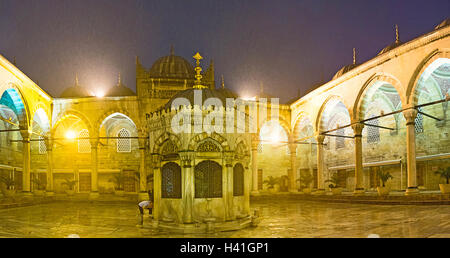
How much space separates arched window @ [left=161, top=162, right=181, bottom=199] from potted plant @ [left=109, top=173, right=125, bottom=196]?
14.4 metres

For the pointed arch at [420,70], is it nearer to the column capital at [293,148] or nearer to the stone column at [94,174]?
the column capital at [293,148]

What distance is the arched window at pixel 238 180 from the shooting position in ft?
27.5

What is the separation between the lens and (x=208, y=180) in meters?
7.88

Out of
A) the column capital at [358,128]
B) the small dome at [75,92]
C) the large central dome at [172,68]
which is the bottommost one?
the column capital at [358,128]

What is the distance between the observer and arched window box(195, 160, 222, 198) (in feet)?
25.6

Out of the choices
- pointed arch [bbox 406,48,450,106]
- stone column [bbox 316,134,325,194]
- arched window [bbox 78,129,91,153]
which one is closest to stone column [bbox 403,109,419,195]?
pointed arch [bbox 406,48,450,106]

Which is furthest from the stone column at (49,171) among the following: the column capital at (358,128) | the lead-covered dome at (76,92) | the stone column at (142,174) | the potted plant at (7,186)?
the column capital at (358,128)

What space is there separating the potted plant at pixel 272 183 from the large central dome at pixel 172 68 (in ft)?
27.4

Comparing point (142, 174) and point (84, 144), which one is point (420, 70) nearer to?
point (142, 174)

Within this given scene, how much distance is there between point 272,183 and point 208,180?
15888 mm

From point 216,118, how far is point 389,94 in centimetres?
1432

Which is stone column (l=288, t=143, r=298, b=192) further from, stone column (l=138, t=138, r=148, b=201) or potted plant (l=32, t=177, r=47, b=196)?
potted plant (l=32, t=177, r=47, b=196)

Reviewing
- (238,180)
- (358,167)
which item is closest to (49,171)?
(238,180)
